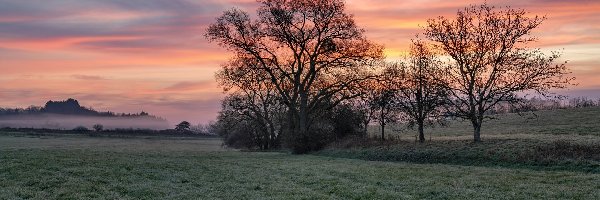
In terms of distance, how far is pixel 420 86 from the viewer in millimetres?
63188

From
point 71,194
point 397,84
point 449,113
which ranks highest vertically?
point 397,84

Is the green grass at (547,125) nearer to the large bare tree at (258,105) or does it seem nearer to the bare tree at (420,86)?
the bare tree at (420,86)

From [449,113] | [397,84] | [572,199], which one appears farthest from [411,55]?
[572,199]

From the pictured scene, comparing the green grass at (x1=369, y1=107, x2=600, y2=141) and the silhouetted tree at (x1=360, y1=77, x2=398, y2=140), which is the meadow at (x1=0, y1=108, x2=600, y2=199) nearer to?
the silhouetted tree at (x1=360, y1=77, x2=398, y2=140)

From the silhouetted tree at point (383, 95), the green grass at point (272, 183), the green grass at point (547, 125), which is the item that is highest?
the silhouetted tree at point (383, 95)

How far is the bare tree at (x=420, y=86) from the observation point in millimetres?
58381

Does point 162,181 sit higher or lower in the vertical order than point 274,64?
lower

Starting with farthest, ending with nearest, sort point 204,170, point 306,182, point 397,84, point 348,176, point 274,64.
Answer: point 274,64
point 397,84
point 204,170
point 348,176
point 306,182

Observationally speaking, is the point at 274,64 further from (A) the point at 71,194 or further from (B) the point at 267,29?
(A) the point at 71,194

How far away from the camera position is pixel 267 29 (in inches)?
2606

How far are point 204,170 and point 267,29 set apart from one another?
106 ft

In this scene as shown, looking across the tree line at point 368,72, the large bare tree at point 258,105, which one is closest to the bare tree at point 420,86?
the tree line at point 368,72

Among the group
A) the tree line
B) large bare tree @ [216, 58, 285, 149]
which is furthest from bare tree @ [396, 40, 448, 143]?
large bare tree @ [216, 58, 285, 149]

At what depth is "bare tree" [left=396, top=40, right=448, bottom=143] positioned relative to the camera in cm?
5838
